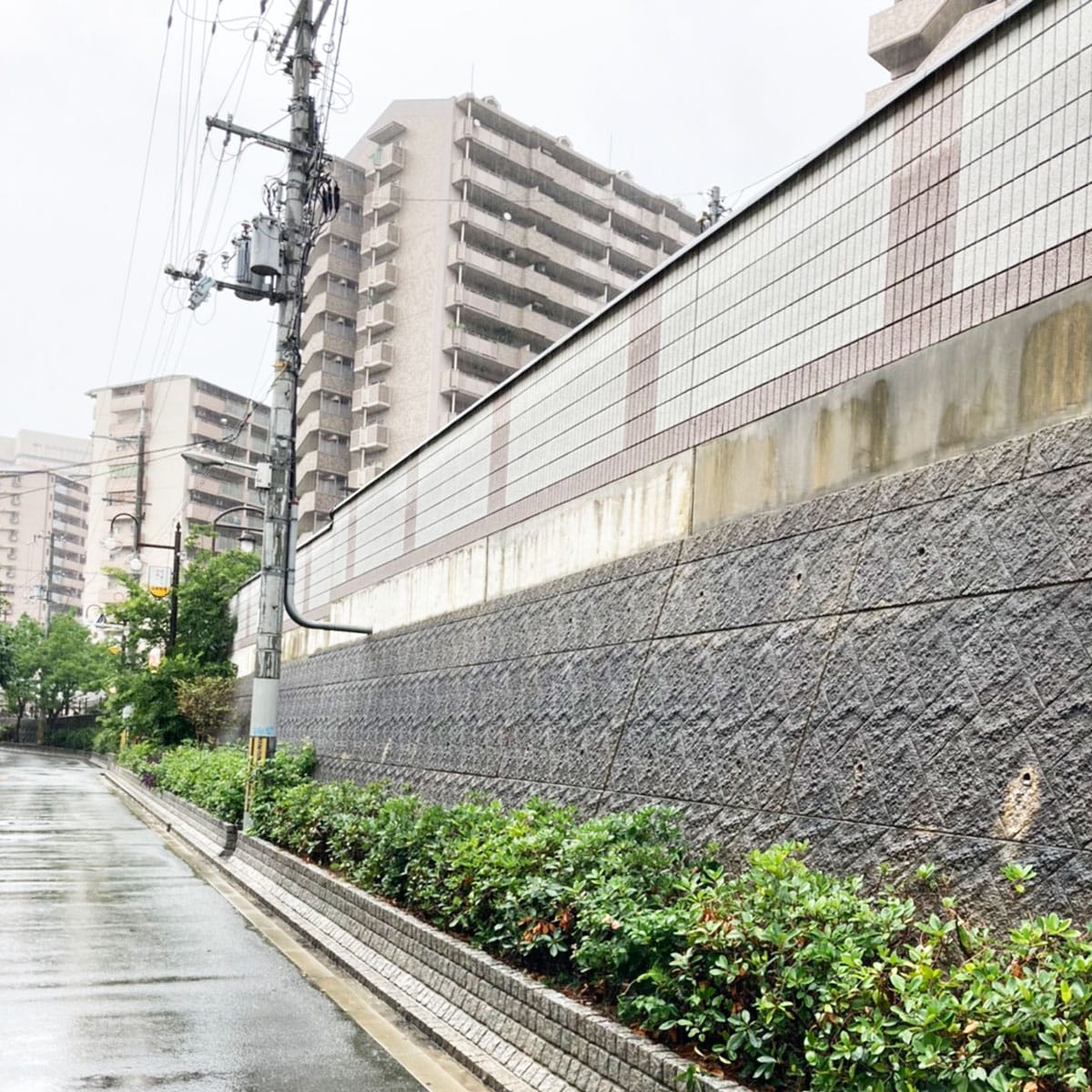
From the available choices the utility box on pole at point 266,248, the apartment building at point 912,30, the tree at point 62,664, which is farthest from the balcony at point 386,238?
the utility box on pole at point 266,248

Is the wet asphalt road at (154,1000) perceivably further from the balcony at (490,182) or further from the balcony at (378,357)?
the balcony at (490,182)

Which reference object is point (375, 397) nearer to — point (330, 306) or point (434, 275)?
point (434, 275)

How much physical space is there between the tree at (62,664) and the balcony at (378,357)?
3303 cm

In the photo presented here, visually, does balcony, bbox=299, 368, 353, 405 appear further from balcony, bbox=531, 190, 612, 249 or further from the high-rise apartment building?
balcony, bbox=531, 190, 612, 249

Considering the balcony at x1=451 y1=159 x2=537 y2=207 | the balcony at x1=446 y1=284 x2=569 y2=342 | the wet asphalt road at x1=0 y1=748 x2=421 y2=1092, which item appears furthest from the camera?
the balcony at x1=451 y1=159 x2=537 y2=207

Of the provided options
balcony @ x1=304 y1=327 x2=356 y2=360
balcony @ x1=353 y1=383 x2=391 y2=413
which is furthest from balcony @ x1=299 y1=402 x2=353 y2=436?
balcony @ x1=353 y1=383 x2=391 y2=413

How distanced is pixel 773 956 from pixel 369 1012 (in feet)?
14.6

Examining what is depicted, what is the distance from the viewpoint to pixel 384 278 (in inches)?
2594

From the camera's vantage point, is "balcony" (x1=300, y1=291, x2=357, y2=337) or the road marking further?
"balcony" (x1=300, y1=291, x2=357, y2=337)

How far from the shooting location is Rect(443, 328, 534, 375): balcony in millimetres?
62656

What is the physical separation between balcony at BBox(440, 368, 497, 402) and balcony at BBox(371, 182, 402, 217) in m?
10.5

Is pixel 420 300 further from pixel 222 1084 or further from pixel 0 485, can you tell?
pixel 0 485

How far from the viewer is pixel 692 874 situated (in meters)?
7.14

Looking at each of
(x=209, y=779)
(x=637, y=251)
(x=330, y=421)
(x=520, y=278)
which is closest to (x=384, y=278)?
(x=520, y=278)
